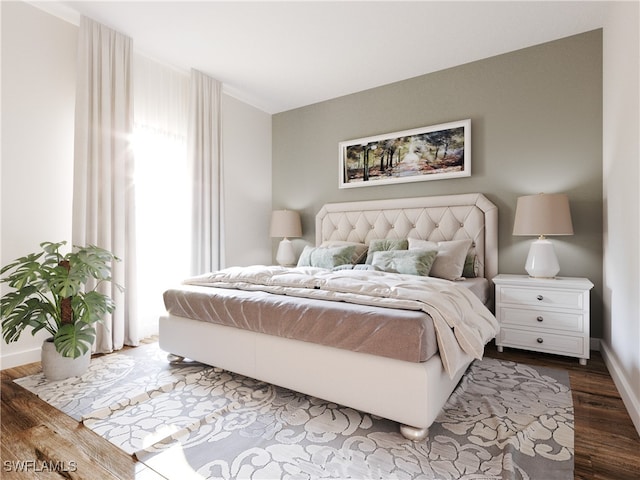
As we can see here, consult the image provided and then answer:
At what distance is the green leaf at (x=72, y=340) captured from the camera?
2209 mm

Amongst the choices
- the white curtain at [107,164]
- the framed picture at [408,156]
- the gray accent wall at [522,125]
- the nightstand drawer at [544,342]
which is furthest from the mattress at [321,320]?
the framed picture at [408,156]

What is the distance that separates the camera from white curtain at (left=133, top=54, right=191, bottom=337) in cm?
329

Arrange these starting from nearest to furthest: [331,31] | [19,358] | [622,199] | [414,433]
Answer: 1. [414,433]
2. [622,199]
3. [19,358]
4. [331,31]

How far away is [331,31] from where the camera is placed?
2.91 meters

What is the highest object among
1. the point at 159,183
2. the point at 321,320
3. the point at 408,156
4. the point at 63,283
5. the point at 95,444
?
the point at 408,156

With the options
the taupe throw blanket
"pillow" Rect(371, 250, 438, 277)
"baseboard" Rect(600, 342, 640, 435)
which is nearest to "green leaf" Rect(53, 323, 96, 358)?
the taupe throw blanket

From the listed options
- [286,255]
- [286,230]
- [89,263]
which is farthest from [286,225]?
[89,263]

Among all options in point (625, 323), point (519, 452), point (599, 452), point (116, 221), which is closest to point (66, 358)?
point (116, 221)

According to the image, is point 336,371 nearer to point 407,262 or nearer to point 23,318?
point 407,262

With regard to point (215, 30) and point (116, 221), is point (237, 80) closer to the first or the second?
point (215, 30)

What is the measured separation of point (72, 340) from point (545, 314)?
341 centimetres

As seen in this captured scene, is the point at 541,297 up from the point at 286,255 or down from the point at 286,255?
down

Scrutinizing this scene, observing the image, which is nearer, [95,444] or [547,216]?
[95,444]

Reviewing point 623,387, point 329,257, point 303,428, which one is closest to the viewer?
point 303,428
